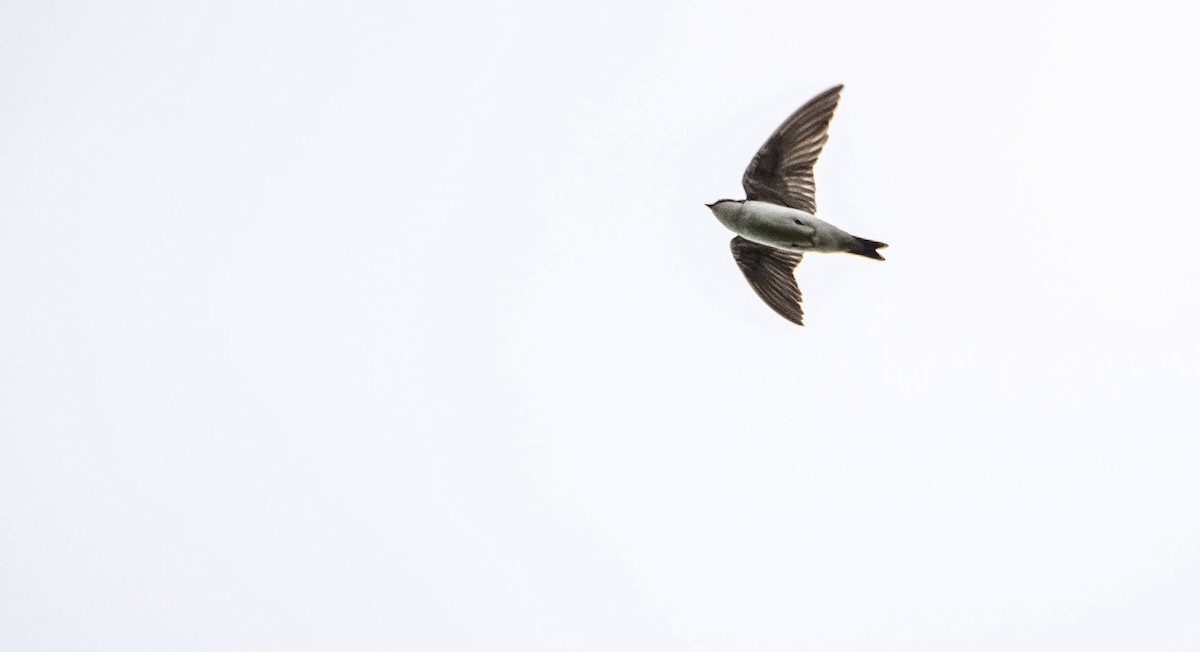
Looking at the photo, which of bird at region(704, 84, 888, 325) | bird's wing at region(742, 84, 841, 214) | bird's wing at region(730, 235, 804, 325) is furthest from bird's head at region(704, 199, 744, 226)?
bird's wing at region(730, 235, 804, 325)

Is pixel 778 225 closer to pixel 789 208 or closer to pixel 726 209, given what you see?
pixel 789 208

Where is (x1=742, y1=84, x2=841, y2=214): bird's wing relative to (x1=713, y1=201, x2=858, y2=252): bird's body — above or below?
above

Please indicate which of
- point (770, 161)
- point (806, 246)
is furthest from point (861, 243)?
point (770, 161)

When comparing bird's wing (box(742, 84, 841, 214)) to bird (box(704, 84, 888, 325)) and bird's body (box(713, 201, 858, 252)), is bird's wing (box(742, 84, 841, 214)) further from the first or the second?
bird's body (box(713, 201, 858, 252))

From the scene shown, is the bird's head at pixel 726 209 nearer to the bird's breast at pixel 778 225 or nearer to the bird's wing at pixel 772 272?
the bird's breast at pixel 778 225

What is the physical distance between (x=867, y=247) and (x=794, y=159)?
0.85 meters

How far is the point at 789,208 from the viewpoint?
8.26m

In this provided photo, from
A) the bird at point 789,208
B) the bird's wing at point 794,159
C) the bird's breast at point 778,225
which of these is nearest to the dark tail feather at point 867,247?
the bird at point 789,208

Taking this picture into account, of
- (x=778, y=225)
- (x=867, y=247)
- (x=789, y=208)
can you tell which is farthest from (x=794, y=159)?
(x=867, y=247)

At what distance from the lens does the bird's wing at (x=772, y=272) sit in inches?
354

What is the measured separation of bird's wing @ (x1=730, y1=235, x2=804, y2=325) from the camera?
29.5 ft

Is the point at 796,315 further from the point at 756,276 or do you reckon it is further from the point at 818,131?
the point at 818,131

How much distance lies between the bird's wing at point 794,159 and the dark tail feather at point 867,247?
1.76 feet

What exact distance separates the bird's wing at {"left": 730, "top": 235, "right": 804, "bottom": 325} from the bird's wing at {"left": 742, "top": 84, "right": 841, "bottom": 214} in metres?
0.53
